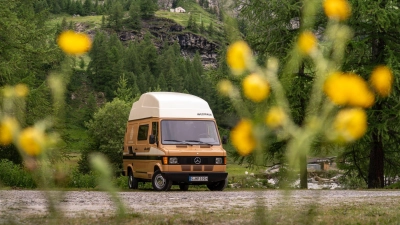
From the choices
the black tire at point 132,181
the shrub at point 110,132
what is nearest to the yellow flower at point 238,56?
the black tire at point 132,181

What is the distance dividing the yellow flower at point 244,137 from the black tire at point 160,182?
12001 mm

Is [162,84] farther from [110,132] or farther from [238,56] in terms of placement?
[238,56]

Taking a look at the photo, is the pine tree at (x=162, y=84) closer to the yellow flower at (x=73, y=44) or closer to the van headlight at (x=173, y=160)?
the van headlight at (x=173, y=160)

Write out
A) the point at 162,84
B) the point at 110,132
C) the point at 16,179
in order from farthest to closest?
the point at 162,84
the point at 110,132
the point at 16,179

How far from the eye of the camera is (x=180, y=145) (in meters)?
14.6

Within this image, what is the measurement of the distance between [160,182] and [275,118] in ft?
40.8

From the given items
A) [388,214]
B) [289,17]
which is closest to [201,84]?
[289,17]

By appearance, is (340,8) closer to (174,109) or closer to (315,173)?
(174,109)

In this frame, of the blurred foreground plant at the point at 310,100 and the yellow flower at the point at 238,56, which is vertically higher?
the yellow flower at the point at 238,56

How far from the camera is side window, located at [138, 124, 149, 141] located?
608 inches

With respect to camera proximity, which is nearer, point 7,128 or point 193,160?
point 7,128

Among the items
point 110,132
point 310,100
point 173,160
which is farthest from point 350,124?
point 110,132

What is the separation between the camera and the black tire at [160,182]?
47.0ft

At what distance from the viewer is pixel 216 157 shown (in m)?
14.8
